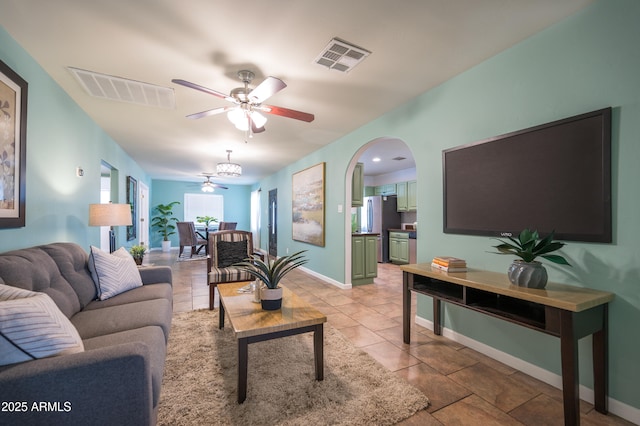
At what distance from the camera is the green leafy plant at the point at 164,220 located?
8852mm

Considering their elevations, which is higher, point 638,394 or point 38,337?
point 38,337

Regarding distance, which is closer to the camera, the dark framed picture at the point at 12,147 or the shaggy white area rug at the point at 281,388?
the shaggy white area rug at the point at 281,388

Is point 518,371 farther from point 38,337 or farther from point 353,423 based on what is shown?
point 38,337

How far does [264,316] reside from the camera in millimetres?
1854

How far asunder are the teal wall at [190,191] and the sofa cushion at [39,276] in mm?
8027

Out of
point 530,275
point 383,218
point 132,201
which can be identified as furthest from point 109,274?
point 383,218

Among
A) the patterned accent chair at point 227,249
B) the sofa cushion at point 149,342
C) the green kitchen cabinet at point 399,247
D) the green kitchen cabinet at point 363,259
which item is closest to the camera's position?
the sofa cushion at point 149,342

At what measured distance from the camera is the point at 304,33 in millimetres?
1929

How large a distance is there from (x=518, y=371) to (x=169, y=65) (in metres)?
3.65

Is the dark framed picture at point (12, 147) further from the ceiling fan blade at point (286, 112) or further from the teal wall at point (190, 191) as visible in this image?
the teal wall at point (190, 191)

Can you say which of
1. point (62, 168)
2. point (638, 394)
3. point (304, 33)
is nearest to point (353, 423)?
point (638, 394)

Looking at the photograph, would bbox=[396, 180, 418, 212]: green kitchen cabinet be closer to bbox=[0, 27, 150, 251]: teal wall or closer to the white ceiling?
the white ceiling

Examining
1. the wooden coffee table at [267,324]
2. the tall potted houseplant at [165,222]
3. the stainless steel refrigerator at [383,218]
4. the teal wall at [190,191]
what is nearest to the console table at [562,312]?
the wooden coffee table at [267,324]

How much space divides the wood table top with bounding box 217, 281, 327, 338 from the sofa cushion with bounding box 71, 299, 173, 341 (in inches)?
17.9
